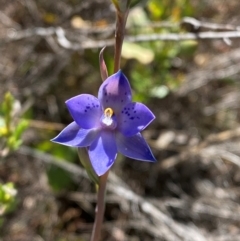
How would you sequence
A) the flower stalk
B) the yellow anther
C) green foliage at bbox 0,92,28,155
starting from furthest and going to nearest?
green foliage at bbox 0,92,28,155
the yellow anther
the flower stalk

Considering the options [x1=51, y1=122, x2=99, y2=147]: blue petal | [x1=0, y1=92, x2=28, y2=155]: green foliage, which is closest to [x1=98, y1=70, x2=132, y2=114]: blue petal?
[x1=51, y1=122, x2=99, y2=147]: blue petal

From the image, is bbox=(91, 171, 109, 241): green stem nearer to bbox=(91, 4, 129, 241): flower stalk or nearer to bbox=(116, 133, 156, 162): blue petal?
bbox=(91, 4, 129, 241): flower stalk

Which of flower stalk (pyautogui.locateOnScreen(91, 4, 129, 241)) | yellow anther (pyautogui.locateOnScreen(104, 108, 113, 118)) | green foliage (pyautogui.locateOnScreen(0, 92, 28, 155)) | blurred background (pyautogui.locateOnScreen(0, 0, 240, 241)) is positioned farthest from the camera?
blurred background (pyautogui.locateOnScreen(0, 0, 240, 241))

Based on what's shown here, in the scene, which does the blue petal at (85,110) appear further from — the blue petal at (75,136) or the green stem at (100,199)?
the green stem at (100,199)

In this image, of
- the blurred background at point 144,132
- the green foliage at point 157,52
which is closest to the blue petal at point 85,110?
the blurred background at point 144,132

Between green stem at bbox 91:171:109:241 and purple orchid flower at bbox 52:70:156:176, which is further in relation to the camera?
green stem at bbox 91:171:109:241

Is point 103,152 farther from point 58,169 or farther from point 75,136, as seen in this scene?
point 58,169

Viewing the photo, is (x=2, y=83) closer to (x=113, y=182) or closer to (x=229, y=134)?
(x=113, y=182)
